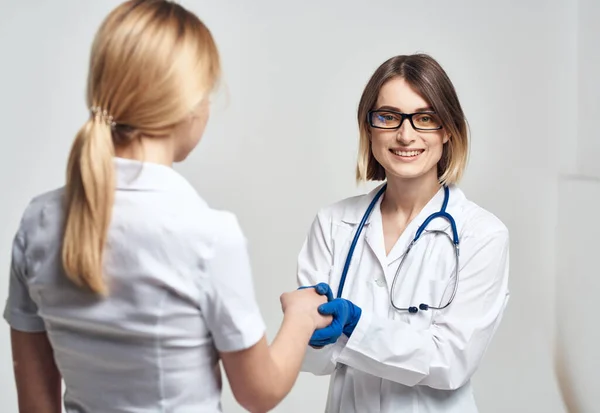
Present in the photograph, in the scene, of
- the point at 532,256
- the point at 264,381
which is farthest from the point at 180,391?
the point at 532,256

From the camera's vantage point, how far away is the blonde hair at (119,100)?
1.15 metres

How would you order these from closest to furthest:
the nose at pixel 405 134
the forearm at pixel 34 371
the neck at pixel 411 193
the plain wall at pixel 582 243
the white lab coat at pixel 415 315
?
the forearm at pixel 34 371, the white lab coat at pixel 415 315, the nose at pixel 405 134, the neck at pixel 411 193, the plain wall at pixel 582 243

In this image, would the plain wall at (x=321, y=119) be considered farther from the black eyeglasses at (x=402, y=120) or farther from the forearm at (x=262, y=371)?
the forearm at (x=262, y=371)

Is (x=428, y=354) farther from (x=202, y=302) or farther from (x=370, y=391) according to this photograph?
(x=202, y=302)

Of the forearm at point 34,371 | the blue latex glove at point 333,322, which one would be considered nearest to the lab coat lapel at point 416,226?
the blue latex glove at point 333,322

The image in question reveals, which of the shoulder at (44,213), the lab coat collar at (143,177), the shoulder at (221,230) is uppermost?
the lab coat collar at (143,177)

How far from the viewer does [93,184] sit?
1148 millimetres

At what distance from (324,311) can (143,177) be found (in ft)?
2.11

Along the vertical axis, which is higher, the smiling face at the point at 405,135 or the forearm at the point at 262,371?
the smiling face at the point at 405,135

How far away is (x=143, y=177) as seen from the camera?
1175 millimetres

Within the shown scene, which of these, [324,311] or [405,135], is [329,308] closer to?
[324,311]

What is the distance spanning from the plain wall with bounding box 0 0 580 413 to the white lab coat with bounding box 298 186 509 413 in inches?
37.0

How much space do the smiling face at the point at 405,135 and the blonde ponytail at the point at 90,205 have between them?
95 cm

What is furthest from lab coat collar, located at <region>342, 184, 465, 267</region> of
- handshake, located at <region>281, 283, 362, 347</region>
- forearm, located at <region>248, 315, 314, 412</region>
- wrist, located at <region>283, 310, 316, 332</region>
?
forearm, located at <region>248, 315, 314, 412</region>
